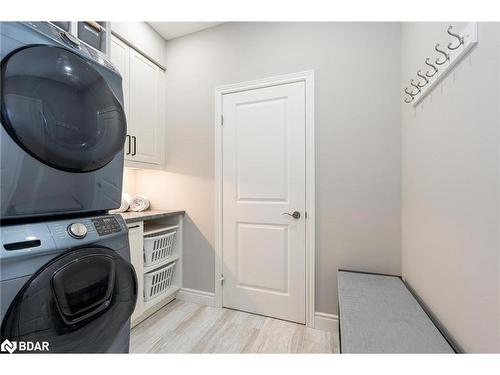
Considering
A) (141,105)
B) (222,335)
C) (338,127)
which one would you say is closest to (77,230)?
(222,335)

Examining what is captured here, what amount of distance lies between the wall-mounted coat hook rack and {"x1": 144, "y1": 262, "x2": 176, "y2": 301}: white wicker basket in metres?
2.33

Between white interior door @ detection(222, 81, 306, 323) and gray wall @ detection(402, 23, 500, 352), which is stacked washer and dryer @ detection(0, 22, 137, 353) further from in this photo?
gray wall @ detection(402, 23, 500, 352)

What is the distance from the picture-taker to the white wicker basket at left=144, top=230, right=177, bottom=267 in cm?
193

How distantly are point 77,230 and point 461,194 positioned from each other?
4.92 ft

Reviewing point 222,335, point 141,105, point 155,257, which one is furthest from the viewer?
point 141,105

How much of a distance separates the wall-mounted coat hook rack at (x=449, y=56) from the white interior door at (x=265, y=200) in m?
0.83

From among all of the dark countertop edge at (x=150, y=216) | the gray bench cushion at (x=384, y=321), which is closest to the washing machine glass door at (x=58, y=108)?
the dark countertop edge at (x=150, y=216)

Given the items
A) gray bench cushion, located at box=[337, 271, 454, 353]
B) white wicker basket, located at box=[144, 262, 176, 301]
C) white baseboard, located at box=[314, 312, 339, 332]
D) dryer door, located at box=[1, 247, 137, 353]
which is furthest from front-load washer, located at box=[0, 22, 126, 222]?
white baseboard, located at box=[314, 312, 339, 332]

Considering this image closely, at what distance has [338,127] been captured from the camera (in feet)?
5.96

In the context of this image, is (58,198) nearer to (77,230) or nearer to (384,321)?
(77,230)

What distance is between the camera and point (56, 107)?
80 centimetres

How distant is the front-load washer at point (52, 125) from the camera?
2.36ft

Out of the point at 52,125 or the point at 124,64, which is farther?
the point at 124,64

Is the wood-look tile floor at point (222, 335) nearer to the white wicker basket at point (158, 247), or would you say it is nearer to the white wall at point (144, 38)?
the white wicker basket at point (158, 247)
